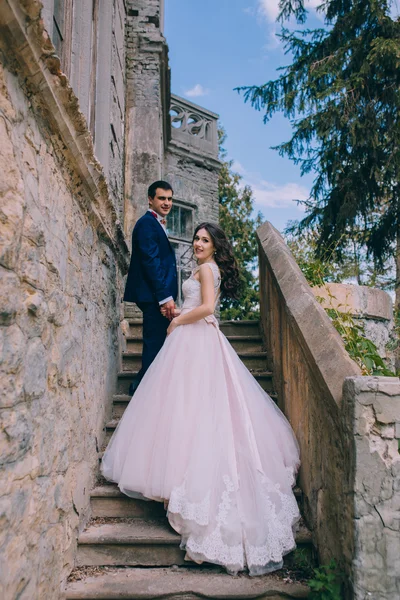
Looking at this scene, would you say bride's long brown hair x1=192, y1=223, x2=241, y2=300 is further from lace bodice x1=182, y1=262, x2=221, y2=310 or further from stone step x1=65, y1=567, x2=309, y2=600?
stone step x1=65, y1=567, x2=309, y2=600

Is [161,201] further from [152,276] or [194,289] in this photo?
[194,289]

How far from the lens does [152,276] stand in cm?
379

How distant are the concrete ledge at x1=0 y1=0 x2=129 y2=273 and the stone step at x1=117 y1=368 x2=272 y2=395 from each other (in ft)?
5.03

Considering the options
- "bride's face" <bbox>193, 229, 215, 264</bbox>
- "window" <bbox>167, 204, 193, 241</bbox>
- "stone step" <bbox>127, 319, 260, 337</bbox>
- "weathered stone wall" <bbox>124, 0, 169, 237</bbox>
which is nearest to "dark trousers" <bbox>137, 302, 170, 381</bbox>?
"bride's face" <bbox>193, 229, 215, 264</bbox>

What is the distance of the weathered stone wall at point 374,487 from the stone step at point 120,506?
0.95 metres

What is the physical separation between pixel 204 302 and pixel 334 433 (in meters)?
1.29

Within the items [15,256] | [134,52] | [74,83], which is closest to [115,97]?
[74,83]

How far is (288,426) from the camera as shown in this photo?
3.18 metres

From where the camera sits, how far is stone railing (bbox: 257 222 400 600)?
2.05 metres

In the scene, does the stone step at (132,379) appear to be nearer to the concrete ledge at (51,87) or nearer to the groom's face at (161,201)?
the groom's face at (161,201)

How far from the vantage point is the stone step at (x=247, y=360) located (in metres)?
4.44

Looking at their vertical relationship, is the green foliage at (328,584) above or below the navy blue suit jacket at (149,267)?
below

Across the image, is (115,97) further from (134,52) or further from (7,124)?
(7,124)

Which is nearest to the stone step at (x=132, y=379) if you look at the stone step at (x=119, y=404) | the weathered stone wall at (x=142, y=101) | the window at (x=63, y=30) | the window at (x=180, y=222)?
the stone step at (x=119, y=404)
